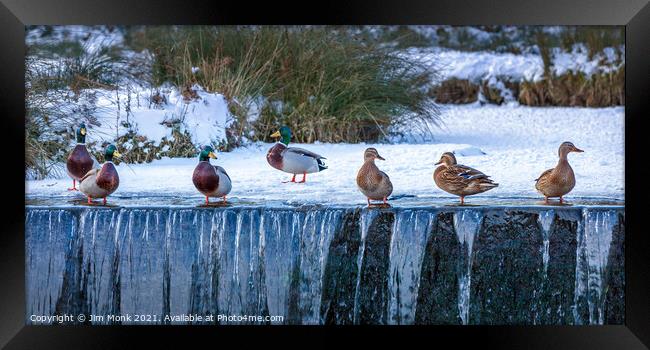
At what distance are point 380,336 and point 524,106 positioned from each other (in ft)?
13.5

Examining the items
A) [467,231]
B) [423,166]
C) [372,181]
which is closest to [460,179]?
[467,231]

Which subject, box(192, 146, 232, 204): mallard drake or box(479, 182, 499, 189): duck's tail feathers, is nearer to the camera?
box(192, 146, 232, 204): mallard drake

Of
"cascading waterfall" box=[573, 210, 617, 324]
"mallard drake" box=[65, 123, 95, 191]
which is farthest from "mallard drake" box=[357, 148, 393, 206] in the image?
"mallard drake" box=[65, 123, 95, 191]

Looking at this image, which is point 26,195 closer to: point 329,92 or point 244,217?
point 244,217

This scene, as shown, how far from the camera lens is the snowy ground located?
19.9 ft

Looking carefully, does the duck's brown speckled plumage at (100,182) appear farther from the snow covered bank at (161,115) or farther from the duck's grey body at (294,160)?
the duck's grey body at (294,160)

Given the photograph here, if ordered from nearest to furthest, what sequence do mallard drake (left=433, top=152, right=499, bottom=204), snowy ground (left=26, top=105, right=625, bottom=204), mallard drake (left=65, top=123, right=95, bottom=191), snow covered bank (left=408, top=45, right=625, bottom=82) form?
mallard drake (left=433, top=152, right=499, bottom=204) → mallard drake (left=65, top=123, right=95, bottom=191) → snowy ground (left=26, top=105, right=625, bottom=204) → snow covered bank (left=408, top=45, right=625, bottom=82)

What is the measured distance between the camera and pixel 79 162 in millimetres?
5941

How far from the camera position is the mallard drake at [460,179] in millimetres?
5828

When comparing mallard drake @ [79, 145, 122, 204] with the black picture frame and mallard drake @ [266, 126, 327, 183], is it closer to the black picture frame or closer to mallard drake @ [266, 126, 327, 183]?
the black picture frame

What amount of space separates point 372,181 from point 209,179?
94 centimetres

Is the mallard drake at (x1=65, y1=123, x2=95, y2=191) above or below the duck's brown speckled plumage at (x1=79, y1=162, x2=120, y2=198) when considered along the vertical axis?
above

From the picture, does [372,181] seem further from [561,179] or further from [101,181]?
[101,181]

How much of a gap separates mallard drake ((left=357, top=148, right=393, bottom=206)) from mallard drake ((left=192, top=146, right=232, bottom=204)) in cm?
78
